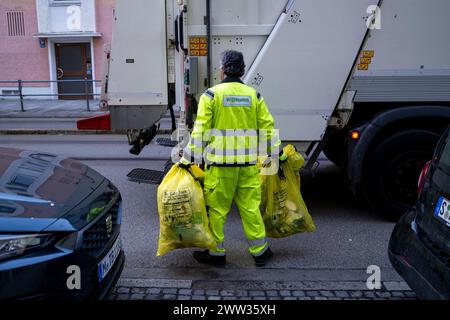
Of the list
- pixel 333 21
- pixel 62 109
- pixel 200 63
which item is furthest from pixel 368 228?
pixel 62 109

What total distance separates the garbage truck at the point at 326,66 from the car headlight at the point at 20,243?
2.68 m

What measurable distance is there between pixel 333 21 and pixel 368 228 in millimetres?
2192

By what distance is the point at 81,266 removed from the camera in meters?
2.45

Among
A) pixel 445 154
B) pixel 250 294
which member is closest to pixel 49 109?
pixel 250 294

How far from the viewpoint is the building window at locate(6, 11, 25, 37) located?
64.0 feet

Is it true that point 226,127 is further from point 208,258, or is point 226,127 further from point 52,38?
point 52,38

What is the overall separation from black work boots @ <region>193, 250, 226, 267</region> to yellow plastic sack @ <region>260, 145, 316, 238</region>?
53 cm

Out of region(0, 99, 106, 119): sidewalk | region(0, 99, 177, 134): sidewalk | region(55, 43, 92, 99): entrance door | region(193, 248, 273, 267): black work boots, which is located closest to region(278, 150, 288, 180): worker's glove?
region(193, 248, 273, 267): black work boots

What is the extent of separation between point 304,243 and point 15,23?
1923cm

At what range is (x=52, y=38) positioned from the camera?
1972 cm

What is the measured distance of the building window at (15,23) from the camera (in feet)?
64.0

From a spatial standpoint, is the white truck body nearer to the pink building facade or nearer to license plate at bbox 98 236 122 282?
license plate at bbox 98 236 122 282

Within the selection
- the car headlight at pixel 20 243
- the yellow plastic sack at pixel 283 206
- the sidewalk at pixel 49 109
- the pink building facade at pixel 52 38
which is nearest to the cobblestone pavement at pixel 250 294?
the yellow plastic sack at pixel 283 206
